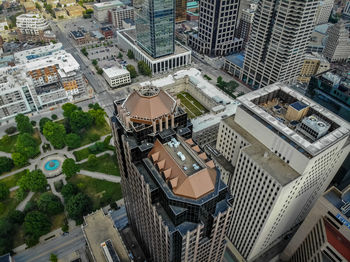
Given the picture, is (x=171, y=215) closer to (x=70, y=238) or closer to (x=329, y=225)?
(x=329, y=225)

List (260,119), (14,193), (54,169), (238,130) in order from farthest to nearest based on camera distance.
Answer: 1. (54,169)
2. (14,193)
3. (238,130)
4. (260,119)

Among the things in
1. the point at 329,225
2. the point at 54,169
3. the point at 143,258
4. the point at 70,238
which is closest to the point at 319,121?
the point at 329,225

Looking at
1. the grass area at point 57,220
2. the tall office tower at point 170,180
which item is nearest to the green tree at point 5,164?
the grass area at point 57,220

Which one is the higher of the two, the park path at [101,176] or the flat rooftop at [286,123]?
the flat rooftop at [286,123]

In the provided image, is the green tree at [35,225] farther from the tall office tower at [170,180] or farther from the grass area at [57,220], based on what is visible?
the tall office tower at [170,180]

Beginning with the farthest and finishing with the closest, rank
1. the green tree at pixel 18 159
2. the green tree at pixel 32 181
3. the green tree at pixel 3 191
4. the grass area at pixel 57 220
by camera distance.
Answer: the green tree at pixel 18 159 < the green tree at pixel 32 181 < the green tree at pixel 3 191 < the grass area at pixel 57 220

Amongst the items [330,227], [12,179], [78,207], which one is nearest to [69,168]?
[78,207]
